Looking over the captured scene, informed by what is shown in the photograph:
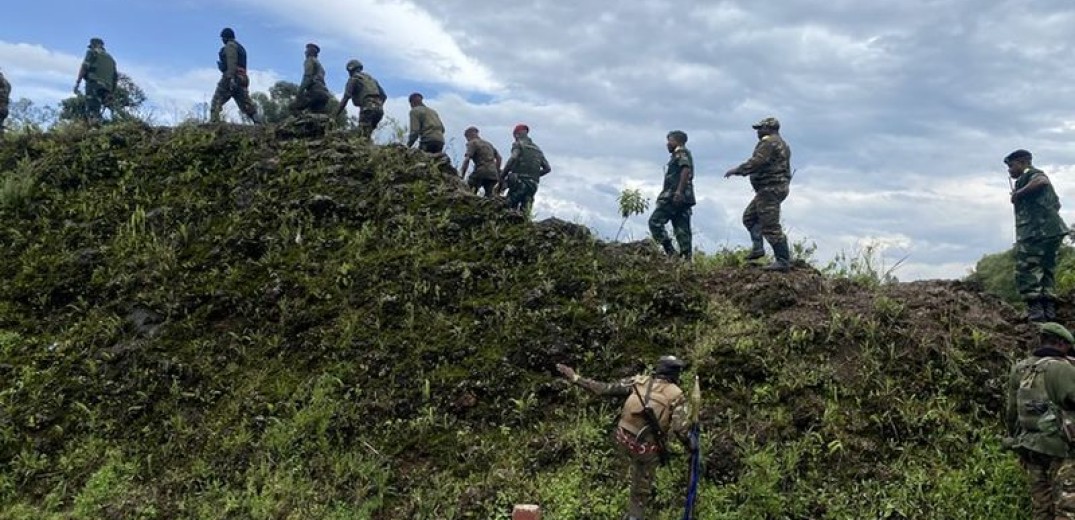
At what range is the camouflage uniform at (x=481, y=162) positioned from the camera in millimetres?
12727

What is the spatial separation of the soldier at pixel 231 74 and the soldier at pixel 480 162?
12.5 ft

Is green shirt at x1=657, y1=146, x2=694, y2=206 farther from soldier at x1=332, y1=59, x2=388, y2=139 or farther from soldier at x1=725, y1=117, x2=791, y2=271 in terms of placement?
soldier at x1=332, y1=59, x2=388, y2=139

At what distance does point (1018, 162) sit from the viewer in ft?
29.2

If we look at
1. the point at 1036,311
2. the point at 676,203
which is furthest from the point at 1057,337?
the point at 676,203

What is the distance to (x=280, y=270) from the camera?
360 inches

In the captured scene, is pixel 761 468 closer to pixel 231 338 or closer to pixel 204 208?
pixel 231 338

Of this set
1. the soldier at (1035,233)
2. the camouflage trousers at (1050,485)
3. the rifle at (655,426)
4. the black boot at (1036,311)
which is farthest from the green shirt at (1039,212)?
the rifle at (655,426)

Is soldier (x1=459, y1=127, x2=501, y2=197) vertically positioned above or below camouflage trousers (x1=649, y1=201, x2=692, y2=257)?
above

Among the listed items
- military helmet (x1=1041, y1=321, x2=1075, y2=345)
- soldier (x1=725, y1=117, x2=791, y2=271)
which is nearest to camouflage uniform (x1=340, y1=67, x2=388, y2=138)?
soldier (x1=725, y1=117, x2=791, y2=271)

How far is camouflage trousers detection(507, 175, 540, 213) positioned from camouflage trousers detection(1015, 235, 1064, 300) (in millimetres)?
6703

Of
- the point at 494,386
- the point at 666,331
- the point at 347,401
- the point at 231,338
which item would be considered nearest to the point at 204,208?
the point at 231,338

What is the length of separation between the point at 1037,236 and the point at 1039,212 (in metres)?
0.27

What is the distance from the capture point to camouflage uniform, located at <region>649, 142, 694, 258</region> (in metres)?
11.1

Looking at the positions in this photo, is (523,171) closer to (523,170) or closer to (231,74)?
(523,170)
